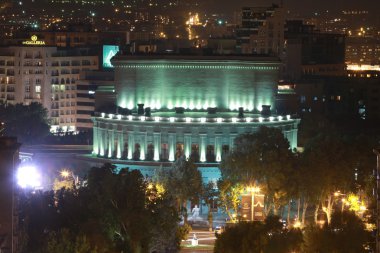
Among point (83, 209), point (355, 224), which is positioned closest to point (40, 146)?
point (83, 209)

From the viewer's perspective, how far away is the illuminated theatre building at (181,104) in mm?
178375

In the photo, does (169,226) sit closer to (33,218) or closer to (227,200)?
(33,218)

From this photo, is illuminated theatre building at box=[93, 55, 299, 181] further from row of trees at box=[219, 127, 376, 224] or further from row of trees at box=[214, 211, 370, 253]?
row of trees at box=[214, 211, 370, 253]

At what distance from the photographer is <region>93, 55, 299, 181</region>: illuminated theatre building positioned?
7023 inches

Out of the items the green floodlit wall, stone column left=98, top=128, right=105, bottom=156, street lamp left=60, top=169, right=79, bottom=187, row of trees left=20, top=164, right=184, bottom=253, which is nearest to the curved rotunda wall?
stone column left=98, top=128, right=105, bottom=156

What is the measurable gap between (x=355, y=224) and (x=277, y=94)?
269ft

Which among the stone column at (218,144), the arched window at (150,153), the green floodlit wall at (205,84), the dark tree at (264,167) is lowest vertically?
the arched window at (150,153)

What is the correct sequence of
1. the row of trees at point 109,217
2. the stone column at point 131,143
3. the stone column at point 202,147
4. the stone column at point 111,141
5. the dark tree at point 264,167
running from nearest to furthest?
the row of trees at point 109,217
the dark tree at point 264,167
the stone column at point 202,147
the stone column at point 131,143
the stone column at point 111,141

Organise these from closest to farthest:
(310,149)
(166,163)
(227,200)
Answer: (227,200)
(310,149)
(166,163)

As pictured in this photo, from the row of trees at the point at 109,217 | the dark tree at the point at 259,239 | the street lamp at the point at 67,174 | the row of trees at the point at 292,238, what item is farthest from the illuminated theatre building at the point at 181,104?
the dark tree at the point at 259,239

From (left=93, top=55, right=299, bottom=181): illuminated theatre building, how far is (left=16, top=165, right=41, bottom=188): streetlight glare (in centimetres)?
1238

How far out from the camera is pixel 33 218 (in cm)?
11975

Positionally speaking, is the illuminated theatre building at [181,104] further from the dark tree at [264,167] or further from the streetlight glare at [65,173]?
the dark tree at [264,167]

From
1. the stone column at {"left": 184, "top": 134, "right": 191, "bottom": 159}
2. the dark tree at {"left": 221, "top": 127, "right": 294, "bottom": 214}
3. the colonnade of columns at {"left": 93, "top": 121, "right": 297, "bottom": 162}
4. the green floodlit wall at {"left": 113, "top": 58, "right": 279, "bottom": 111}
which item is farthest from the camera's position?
the green floodlit wall at {"left": 113, "top": 58, "right": 279, "bottom": 111}
